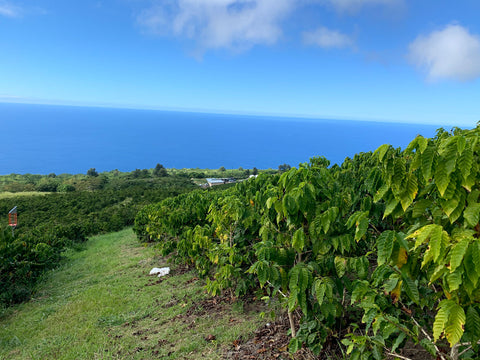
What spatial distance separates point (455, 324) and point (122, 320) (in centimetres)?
528

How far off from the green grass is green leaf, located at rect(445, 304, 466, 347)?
2913 millimetres

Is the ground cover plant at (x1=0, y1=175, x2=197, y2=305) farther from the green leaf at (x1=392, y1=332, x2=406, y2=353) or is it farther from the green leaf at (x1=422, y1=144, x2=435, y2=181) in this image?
the green leaf at (x1=422, y1=144, x2=435, y2=181)

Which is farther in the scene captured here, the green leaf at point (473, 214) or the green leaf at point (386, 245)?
the green leaf at point (386, 245)

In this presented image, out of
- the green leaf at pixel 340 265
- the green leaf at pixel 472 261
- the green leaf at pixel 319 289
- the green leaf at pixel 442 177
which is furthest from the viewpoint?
the green leaf at pixel 340 265

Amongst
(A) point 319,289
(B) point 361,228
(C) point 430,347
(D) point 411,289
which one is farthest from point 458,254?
(A) point 319,289

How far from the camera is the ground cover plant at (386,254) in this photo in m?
1.64

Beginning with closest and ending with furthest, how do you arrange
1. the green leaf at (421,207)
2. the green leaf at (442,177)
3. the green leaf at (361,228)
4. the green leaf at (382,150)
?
the green leaf at (442,177)
the green leaf at (382,150)
the green leaf at (421,207)
the green leaf at (361,228)

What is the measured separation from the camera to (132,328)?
507cm

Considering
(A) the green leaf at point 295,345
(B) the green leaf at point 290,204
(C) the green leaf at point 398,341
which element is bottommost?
(A) the green leaf at point 295,345

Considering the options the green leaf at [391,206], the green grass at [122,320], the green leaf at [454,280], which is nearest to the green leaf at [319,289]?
the green leaf at [391,206]

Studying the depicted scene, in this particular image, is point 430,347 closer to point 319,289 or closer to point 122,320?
point 319,289

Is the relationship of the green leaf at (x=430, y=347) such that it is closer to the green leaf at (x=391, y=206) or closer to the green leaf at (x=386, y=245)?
the green leaf at (x=386, y=245)

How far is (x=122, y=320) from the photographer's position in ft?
17.8

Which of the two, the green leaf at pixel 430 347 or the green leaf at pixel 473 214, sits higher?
the green leaf at pixel 473 214
